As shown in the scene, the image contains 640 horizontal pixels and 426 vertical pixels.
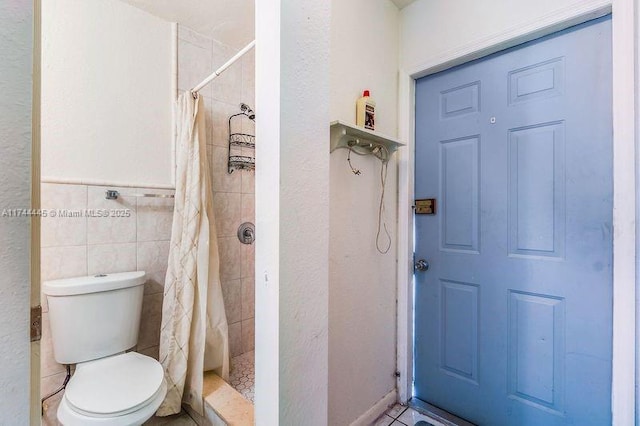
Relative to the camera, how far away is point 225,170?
6.40ft

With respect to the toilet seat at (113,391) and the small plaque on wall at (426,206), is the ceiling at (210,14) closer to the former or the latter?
the small plaque on wall at (426,206)

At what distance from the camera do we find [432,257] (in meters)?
1.65

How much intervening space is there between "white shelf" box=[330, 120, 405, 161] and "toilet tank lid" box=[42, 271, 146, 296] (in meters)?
1.24

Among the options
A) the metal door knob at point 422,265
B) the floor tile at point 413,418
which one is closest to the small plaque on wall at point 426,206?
the metal door knob at point 422,265

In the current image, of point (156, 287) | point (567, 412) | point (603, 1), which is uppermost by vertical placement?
point (603, 1)

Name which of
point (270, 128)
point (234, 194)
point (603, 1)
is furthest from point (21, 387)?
point (603, 1)

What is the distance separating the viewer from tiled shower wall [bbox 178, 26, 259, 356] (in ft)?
5.99

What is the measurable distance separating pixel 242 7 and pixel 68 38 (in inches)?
35.4

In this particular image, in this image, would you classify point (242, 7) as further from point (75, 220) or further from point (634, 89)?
point (634, 89)

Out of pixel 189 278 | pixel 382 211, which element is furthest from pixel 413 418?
pixel 189 278

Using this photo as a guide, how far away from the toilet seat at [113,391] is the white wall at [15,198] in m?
0.74

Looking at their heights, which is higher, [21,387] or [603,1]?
[603,1]

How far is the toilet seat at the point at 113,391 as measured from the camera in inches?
41.3

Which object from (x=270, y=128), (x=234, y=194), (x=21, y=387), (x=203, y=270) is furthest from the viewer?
(x=234, y=194)
